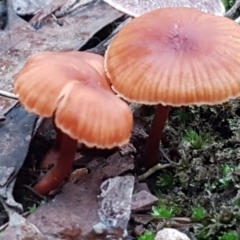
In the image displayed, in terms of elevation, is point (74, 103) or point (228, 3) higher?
point (74, 103)

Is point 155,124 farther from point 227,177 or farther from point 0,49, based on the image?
Answer: point 0,49

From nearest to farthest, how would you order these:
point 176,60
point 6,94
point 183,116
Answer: point 176,60 → point 6,94 → point 183,116

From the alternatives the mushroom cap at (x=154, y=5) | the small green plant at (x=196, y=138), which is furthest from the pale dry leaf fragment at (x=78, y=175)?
the mushroom cap at (x=154, y=5)

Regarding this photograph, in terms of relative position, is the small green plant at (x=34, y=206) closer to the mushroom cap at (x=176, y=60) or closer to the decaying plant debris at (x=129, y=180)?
the decaying plant debris at (x=129, y=180)

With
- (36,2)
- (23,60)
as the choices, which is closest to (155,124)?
(23,60)

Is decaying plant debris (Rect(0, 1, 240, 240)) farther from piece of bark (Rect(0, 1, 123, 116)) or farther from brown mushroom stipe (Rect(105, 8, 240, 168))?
brown mushroom stipe (Rect(105, 8, 240, 168))

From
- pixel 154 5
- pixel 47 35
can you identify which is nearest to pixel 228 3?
pixel 154 5

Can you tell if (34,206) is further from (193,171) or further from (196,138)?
(196,138)
